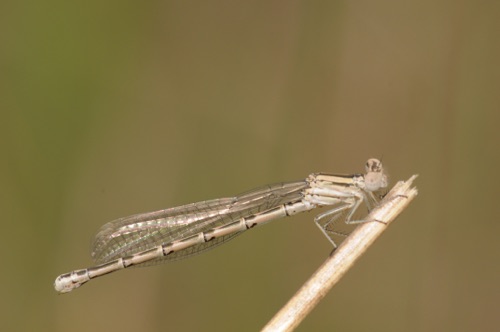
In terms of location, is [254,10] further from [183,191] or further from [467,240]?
[467,240]

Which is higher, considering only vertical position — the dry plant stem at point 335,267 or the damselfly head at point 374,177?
the damselfly head at point 374,177

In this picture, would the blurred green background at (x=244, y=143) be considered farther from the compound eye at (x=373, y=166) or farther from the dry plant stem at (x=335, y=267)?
the dry plant stem at (x=335, y=267)

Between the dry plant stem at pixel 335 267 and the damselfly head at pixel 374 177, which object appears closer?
the dry plant stem at pixel 335 267

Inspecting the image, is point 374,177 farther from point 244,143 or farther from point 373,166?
point 244,143

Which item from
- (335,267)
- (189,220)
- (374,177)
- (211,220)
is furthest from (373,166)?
(335,267)

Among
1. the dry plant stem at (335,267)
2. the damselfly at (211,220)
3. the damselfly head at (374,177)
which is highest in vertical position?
the damselfly at (211,220)

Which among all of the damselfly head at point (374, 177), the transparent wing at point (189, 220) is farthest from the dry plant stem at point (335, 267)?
the transparent wing at point (189, 220)
